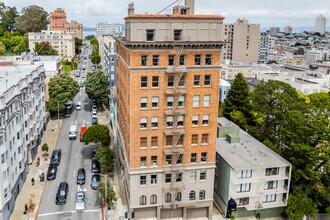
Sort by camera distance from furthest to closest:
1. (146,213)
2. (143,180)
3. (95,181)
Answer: (95,181)
(146,213)
(143,180)

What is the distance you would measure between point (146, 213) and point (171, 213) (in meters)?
4.03

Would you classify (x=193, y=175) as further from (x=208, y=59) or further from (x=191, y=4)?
(x=191, y=4)

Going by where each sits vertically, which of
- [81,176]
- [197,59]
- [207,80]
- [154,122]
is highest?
[197,59]

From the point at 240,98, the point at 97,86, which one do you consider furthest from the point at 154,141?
the point at 97,86

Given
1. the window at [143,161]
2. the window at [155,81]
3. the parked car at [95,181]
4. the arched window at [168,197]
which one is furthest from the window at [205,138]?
the parked car at [95,181]

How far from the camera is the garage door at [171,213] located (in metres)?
55.1

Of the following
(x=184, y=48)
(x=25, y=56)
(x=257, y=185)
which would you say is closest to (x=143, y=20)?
(x=184, y=48)

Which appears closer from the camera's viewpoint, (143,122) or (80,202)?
(143,122)

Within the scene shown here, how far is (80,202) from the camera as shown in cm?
5647

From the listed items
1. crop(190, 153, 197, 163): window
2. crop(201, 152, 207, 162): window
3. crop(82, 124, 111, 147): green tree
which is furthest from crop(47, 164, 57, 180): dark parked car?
crop(201, 152, 207, 162): window

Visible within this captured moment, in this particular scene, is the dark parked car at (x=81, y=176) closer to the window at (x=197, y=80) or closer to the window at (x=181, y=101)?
the window at (x=181, y=101)

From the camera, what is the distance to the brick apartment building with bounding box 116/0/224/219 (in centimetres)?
4862

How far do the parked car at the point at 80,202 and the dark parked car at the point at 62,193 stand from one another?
226 centimetres

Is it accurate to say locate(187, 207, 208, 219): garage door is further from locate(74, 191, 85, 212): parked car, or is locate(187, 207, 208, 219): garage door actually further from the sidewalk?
the sidewalk
